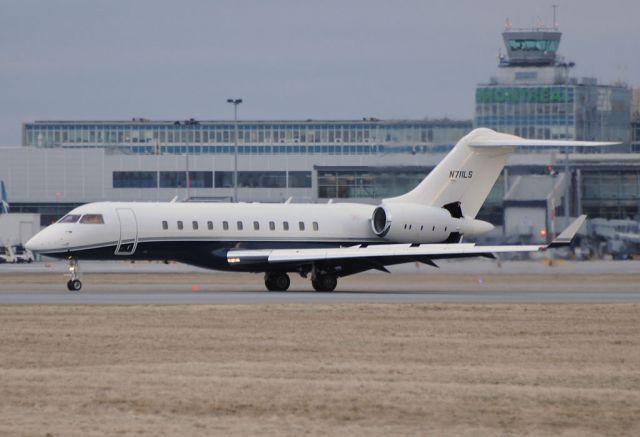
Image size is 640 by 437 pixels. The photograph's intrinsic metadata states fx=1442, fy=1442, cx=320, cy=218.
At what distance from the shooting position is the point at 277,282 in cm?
5047

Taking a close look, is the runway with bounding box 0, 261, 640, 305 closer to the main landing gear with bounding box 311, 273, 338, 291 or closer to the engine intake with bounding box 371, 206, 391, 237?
the main landing gear with bounding box 311, 273, 338, 291

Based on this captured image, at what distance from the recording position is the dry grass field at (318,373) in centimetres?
1827

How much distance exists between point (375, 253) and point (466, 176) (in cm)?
684

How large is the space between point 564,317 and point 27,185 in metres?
94.2

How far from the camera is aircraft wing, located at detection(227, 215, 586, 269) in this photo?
47.2 meters

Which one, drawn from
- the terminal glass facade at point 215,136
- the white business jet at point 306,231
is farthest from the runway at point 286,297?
the terminal glass facade at point 215,136

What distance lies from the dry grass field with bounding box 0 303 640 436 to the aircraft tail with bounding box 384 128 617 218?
17.9 meters

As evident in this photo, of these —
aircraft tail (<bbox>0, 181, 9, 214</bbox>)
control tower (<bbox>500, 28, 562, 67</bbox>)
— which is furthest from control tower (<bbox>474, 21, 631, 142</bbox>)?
aircraft tail (<bbox>0, 181, 9, 214</bbox>)

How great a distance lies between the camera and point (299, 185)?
12200 cm

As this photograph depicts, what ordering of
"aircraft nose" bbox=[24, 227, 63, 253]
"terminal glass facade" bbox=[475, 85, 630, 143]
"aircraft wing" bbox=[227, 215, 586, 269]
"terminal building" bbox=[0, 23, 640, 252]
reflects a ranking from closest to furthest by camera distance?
"aircraft wing" bbox=[227, 215, 586, 269] → "aircraft nose" bbox=[24, 227, 63, 253] → "terminal building" bbox=[0, 23, 640, 252] → "terminal glass facade" bbox=[475, 85, 630, 143]

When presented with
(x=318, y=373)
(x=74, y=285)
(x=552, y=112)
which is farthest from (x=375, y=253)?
(x=552, y=112)

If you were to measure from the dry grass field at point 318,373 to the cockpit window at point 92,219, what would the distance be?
12.6 metres

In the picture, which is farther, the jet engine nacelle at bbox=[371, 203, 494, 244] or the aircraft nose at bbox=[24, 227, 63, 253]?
the jet engine nacelle at bbox=[371, 203, 494, 244]

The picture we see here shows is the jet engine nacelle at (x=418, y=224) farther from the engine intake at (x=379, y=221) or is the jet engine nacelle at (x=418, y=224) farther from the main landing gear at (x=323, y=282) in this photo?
the main landing gear at (x=323, y=282)
